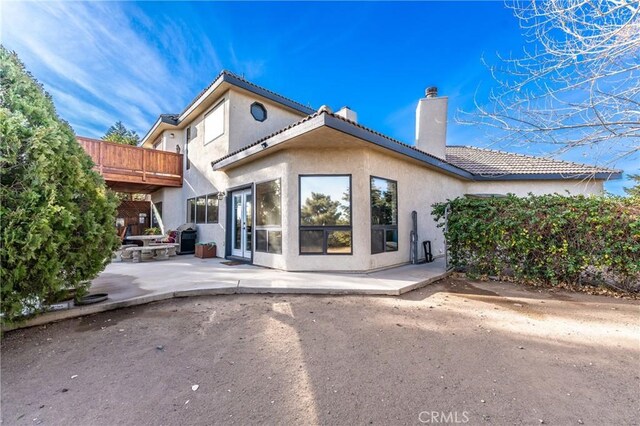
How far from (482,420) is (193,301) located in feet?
Answer: 14.0

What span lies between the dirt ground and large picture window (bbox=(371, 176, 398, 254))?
2831 mm

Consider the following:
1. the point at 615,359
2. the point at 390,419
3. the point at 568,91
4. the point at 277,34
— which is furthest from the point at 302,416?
the point at 277,34

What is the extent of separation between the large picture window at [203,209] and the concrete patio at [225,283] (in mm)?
3136

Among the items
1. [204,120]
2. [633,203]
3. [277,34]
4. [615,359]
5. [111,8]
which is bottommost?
[615,359]

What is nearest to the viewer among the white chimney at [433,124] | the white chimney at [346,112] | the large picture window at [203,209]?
the white chimney at [346,112]

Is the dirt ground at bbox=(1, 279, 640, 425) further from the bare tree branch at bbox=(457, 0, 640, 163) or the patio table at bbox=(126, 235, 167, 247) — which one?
the patio table at bbox=(126, 235, 167, 247)

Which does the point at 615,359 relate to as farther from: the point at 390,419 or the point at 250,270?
the point at 250,270

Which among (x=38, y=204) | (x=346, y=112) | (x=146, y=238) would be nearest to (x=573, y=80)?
(x=346, y=112)

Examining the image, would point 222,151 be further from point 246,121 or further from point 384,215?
point 384,215

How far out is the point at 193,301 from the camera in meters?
4.52

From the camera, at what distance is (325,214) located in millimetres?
6621

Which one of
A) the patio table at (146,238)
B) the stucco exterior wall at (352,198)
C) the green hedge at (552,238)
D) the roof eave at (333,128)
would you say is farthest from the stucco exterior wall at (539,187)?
the patio table at (146,238)

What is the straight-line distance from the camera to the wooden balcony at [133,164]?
10062mm

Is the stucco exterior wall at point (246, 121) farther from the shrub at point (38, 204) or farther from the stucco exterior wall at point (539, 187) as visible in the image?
the stucco exterior wall at point (539, 187)
